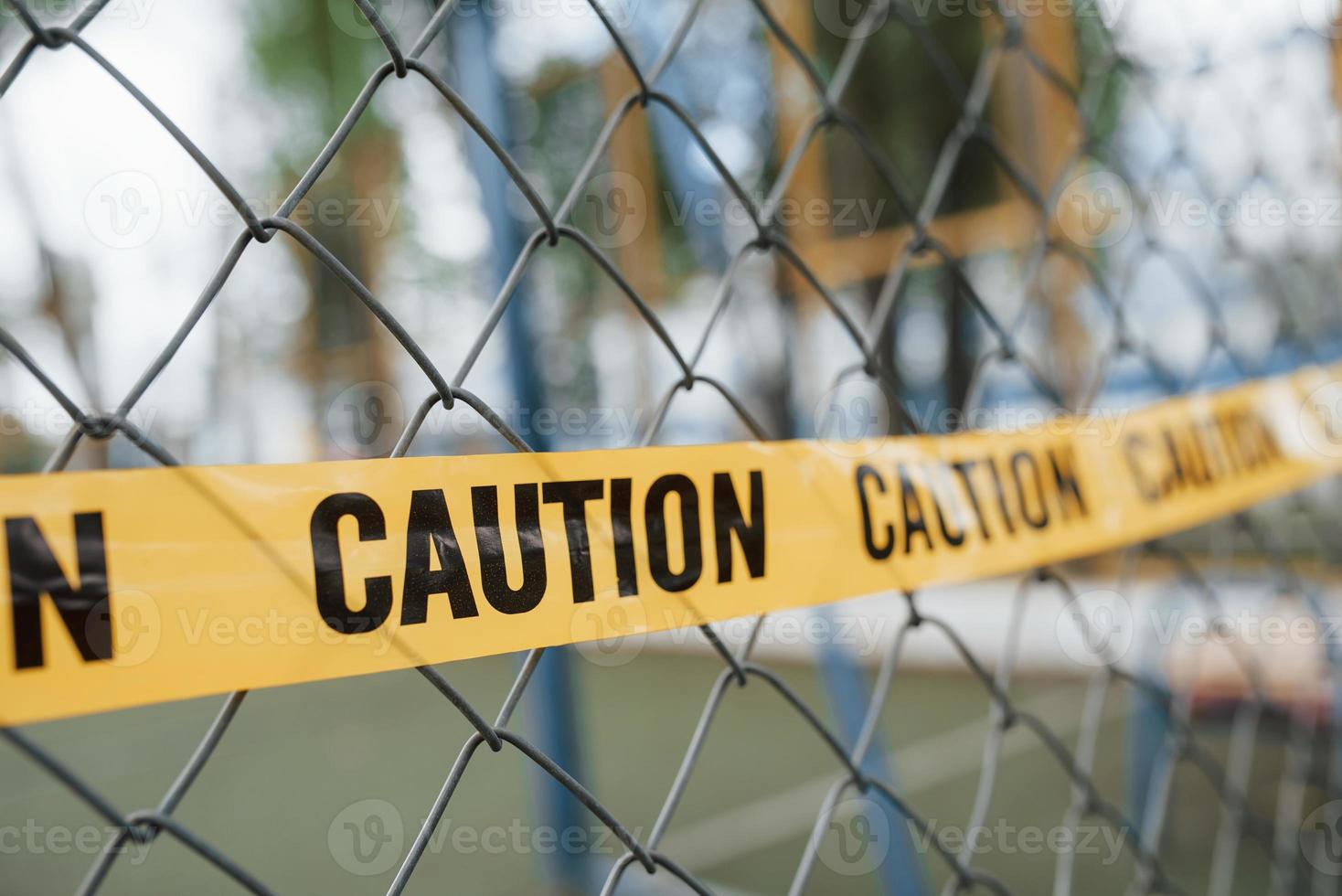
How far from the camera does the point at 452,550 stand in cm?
45

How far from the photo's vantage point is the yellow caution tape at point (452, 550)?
0.36 m

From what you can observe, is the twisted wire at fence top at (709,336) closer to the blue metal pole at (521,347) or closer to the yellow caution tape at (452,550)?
the yellow caution tape at (452,550)

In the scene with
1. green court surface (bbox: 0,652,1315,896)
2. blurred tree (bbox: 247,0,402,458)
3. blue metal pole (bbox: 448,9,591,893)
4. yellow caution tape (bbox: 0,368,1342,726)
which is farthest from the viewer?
blurred tree (bbox: 247,0,402,458)

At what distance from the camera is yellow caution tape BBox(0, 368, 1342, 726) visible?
1.17ft

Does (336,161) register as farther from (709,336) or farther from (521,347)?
(709,336)

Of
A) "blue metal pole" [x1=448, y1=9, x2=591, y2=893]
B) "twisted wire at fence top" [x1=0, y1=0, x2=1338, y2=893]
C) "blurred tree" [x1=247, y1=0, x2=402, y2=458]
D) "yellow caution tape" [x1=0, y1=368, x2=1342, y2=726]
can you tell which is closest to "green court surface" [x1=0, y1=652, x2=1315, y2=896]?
"blue metal pole" [x1=448, y1=9, x2=591, y2=893]

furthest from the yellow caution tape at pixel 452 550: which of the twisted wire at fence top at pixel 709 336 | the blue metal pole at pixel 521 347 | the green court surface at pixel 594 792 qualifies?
the green court surface at pixel 594 792

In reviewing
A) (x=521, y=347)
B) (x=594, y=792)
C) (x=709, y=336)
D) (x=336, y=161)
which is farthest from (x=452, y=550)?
(x=336, y=161)

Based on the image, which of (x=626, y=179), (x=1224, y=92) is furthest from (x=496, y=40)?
(x=626, y=179)

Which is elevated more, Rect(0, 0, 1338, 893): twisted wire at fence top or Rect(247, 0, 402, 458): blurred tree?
Rect(247, 0, 402, 458): blurred tree

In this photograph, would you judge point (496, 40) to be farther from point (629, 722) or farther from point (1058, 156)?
point (1058, 156)

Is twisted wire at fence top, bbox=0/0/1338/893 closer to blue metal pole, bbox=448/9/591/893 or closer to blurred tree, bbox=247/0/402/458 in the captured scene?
blue metal pole, bbox=448/9/591/893

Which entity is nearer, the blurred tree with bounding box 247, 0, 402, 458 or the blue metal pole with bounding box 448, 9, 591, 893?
the blue metal pole with bounding box 448, 9, 591, 893

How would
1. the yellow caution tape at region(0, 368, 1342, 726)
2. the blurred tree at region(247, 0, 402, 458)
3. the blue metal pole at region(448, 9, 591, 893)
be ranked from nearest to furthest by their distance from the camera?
1. the yellow caution tape at region(0, 368, 1342, 726)
2. the blue metal pole at region(448, 9, 591, 893)
3. the blurred tree at region(247, 0, 402, 458)
